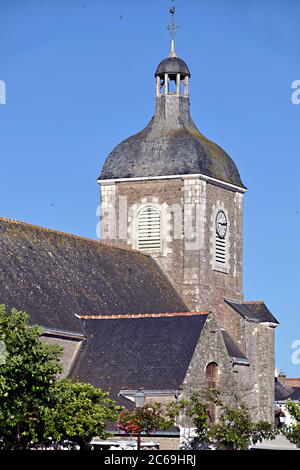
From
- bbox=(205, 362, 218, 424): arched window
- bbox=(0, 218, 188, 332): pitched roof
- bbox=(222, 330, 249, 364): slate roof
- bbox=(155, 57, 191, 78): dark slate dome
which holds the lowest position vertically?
bbox=(205, 362, 218, 424): arched window

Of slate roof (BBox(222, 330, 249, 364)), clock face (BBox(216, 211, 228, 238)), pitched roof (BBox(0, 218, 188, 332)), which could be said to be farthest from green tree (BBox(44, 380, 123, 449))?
clock face (BBox(216, 211, 228, 238))

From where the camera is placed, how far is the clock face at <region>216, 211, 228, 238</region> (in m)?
52.9

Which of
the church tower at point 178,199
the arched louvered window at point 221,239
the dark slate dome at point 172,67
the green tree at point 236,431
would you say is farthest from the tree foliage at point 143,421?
the dark slate dome at point 172,67

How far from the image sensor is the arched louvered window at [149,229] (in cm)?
5203

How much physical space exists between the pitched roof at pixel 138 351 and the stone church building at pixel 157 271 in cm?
4

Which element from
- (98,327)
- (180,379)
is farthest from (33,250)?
(180,379)

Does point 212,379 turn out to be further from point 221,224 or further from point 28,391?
point 221,224

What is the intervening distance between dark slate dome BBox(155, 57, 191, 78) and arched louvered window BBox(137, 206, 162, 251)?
5.56 m

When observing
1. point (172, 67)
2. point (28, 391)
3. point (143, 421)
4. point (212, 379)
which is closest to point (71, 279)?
point (212, 379)

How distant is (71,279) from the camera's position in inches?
1726

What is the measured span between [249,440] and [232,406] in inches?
131

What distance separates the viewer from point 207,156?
52.0 m

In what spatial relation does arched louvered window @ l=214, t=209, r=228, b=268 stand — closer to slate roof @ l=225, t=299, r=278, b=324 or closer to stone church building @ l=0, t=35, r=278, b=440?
stone church building @ l=0, t=35, r=278, b=440
